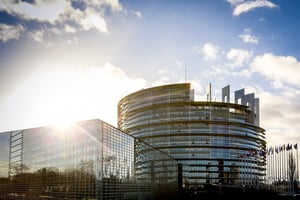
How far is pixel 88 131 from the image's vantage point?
46219 mm

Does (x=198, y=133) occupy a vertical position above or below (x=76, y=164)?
above

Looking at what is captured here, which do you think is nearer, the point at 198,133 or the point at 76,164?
the point at 76,164

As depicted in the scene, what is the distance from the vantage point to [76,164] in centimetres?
4666

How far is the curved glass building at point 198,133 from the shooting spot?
12594 cm

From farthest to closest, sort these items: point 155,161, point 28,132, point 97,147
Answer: point 155,161 < point 28,132 < point 97,147

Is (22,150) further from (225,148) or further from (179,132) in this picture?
(225,148)

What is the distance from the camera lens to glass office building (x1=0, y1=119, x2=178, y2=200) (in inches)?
1762

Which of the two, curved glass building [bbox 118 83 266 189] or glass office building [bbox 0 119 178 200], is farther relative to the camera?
curved glass building [bbox 118 83 266 189]

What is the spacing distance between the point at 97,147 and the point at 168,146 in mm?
84691

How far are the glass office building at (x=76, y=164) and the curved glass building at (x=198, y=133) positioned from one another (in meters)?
56.0

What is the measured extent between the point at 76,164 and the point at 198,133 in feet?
284

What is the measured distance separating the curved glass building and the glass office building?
5598 centimetres

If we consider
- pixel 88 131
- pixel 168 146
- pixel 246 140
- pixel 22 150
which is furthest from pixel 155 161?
pixel 246 140

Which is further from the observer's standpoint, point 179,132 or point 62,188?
point 179,132
